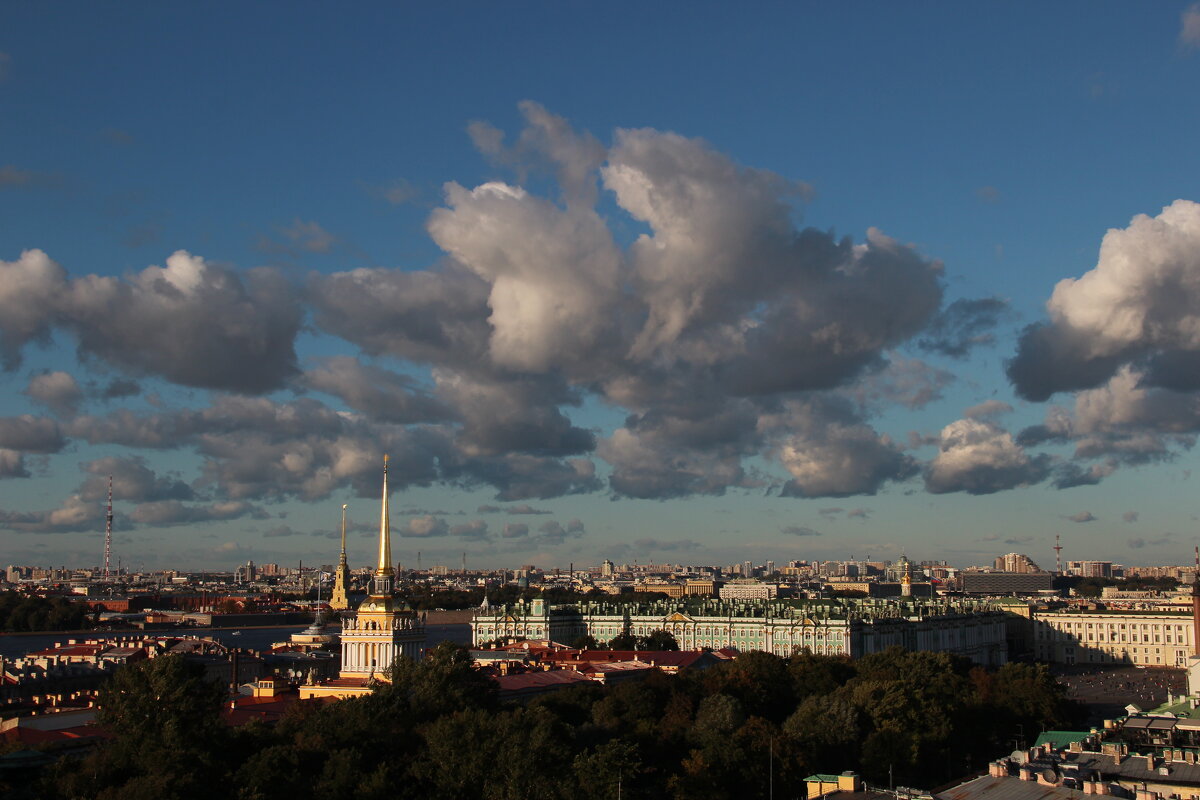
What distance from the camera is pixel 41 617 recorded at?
153 m

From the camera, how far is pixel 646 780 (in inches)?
1462

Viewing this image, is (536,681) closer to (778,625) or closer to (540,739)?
(540,739)

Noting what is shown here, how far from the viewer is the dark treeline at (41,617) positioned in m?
150

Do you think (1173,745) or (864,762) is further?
(864,762)

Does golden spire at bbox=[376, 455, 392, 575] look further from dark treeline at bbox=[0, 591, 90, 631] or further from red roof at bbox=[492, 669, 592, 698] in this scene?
dark treeline at bbox=[0, 591, 90, 631]

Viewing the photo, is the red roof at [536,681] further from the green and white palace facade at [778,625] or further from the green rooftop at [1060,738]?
the green and white palace facade at [778,625]

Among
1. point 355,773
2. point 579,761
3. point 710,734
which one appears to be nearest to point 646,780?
point 710,734

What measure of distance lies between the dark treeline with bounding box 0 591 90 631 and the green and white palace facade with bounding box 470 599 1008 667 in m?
69.7

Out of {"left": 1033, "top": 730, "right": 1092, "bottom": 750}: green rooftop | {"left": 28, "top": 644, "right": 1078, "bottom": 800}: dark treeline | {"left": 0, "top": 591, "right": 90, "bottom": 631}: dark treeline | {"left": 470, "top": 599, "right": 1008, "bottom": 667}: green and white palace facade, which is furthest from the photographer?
{"left": 0, "top": 591, "right": 90, "bottom": 631}: dark treeline

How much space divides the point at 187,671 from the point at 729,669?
24990 millimetres

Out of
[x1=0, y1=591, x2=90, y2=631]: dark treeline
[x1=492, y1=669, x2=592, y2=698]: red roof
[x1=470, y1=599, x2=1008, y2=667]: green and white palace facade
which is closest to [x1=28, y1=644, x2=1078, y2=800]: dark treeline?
[x1=492, y1=669, x2=592, y2=698]: red roof

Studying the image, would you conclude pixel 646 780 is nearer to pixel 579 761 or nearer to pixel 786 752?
pixel 786 752

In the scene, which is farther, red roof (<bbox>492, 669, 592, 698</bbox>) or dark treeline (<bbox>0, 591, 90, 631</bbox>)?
dark treeline (<bbox>0, 591, 90, 631</bbox>)

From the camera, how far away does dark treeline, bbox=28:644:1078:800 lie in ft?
96.4
